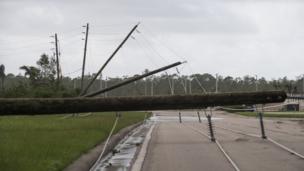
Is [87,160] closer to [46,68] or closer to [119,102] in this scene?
[119,102]

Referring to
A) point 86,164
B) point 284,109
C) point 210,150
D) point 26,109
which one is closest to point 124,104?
point 26,109

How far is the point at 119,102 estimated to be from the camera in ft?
46.0

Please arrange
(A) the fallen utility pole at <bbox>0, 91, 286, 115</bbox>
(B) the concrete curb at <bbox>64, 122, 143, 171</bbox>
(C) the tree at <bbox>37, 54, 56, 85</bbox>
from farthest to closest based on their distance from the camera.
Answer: (C) the tree at <bbox>37, 54, 56, 85</bbox> → (B) the concrete curb at <bbox>64, 122, 143, 171</bbox> → (A) the fallen utility pole at <bbox>0, 91, 286, 115</bbox>

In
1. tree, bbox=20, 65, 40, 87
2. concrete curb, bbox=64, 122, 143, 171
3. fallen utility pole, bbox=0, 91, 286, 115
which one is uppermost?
tree, bbox=20, 65, 40, 87

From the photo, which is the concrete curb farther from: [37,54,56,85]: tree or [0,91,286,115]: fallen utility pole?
[37,54,56,85]: tree

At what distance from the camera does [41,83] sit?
3083 inches

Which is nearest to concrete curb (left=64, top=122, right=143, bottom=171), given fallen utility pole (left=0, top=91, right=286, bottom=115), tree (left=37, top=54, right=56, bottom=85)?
fallen utility pole (left=0, top=91, right=286, bottom=115)

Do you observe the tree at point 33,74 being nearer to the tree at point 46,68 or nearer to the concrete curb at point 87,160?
the tree at point 46,68

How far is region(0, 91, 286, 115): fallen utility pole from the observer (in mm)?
13797

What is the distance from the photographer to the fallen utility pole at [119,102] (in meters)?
13.8

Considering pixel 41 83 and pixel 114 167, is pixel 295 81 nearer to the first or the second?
pixel 41 83

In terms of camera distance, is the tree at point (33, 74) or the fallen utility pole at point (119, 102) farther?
the tree at point (33, 74)

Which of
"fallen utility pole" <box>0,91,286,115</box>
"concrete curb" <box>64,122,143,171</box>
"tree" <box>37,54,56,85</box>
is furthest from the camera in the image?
"tree" <box>37,54,56,85</box>

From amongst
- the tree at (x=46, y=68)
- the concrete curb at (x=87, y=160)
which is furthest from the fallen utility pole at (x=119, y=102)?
the tree at (x=46, y=68)
